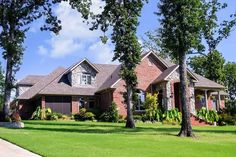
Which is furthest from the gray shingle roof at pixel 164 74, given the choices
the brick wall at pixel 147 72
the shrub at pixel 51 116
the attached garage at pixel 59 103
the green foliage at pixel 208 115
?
the shrub at pixel 51 116

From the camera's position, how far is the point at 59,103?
160 feet

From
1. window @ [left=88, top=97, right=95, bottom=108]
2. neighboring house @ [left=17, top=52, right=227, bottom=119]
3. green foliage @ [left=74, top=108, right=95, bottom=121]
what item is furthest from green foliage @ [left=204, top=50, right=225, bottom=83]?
green foliage @ [left=74, top=108, right=95, bottom=121]

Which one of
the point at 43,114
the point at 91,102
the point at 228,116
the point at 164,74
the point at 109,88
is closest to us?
the point at 228,116

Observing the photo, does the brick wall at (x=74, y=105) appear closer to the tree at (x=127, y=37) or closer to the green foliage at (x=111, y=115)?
the green foliage at (x=111, y=115)

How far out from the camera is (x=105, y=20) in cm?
3416

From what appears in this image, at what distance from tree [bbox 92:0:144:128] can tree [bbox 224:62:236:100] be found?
6582 cm

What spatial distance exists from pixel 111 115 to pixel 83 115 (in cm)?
374

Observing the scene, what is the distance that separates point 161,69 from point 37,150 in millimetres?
34778

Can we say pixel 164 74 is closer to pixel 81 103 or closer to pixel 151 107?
pixel 151 107

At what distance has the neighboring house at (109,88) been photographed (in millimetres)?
46406

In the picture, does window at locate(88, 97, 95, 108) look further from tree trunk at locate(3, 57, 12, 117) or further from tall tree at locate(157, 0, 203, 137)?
tall tree at locate(157, 0, 203, 137)

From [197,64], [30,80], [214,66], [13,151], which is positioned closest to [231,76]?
[197,64]

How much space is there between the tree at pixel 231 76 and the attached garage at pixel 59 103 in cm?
5543

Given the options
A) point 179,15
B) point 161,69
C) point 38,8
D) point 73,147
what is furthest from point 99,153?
point 161,69
